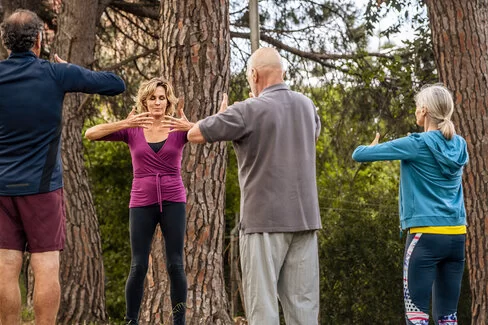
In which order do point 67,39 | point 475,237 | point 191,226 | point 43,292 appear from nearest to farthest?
point 43,292 < point 191,226 < point 475,237 < point 67,39

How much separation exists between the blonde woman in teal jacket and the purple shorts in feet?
5.65

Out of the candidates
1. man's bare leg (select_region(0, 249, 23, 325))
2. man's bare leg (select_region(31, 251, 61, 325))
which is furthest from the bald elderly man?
man's bare leg (select_region(0, 249, 23, 325))

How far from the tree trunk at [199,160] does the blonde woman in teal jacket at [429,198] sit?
2.25 metres

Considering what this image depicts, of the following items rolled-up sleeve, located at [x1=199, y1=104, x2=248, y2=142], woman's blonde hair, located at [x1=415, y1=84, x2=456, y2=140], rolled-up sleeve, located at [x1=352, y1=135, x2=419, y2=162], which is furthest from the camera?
woman's blonde hair, located at [x1=415, y1=84, x2=456, y2=140]

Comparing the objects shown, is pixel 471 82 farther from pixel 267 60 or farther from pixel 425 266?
pixel 267 60

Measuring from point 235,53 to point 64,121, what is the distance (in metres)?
2.83

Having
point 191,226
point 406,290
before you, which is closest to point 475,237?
point 191,226

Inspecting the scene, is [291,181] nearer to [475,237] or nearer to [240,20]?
[475,237]

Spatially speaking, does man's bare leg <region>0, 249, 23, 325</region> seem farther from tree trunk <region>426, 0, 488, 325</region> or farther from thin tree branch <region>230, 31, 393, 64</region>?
thin tree branch <region>230, 31, 393, 64</region>

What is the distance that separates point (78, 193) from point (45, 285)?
5.41 m

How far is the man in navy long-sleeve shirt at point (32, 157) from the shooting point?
4539 millimetres

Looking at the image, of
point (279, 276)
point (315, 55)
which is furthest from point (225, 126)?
point (315, 55)

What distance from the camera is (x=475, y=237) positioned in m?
8.26

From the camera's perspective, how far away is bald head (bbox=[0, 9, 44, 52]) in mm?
4590
